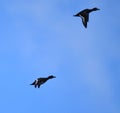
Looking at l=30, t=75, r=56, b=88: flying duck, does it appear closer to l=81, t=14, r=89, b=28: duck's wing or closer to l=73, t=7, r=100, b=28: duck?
l=81, t=14, r=89, b=28: duck's wing

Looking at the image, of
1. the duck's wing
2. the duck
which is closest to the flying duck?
the duck's wing

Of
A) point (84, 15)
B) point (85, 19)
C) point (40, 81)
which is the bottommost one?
point (40, 81)

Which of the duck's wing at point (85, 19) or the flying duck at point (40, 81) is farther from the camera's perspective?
the flying duck at point (40, 81)

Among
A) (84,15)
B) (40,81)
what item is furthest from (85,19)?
(40,81)

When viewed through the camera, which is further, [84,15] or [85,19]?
[84,15]

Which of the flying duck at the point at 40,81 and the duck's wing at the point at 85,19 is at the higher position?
the duck's wing at the point at 85,19

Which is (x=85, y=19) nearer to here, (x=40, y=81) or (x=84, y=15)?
(x=84, y=15)

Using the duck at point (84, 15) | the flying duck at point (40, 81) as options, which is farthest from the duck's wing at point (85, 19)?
the flying duck at point (40, 81)

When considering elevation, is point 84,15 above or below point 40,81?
above

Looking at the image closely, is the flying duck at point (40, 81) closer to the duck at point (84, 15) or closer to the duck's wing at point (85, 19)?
the duck's wing at point (85, 19)

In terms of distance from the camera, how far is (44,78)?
123m

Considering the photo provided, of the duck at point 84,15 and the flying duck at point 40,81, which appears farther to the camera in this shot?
the flying duck at point 40,81

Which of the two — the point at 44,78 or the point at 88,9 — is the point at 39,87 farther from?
the point at 88,9

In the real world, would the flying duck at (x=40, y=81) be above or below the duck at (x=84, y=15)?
below
